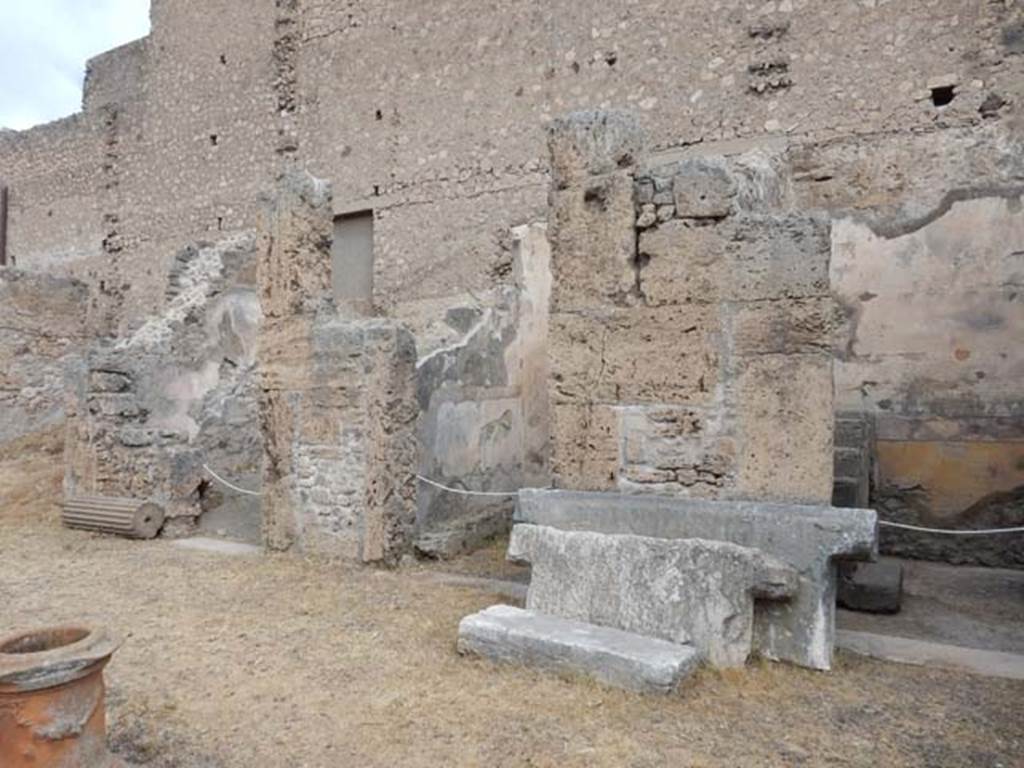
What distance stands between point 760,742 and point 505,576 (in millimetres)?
2786

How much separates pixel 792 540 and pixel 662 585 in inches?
25.8

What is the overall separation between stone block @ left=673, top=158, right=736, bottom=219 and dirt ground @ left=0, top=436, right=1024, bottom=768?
2304 mm

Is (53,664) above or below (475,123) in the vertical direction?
below

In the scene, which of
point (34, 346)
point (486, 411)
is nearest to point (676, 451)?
point (486, 411)

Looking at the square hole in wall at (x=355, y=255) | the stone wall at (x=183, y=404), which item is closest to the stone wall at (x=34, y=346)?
the stone wall at (x=183, y=404)

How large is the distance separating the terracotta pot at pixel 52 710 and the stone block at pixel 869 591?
13.1 feet

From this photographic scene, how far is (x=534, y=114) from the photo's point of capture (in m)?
10.2

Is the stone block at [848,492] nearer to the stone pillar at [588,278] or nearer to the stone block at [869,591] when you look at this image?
the stone block at [869,591]

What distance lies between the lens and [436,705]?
325 cm

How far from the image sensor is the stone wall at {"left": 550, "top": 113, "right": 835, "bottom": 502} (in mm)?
3850

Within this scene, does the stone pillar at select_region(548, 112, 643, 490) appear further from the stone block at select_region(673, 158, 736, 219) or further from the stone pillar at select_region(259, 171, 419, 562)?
the stone pillar at select_region(259, 171, 419, 562)

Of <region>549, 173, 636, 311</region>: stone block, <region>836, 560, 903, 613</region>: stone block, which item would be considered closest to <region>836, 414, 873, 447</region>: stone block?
<region>836, 560, 903, 613</region>: stone block

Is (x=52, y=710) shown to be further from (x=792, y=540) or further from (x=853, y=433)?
(x=853, y=433)

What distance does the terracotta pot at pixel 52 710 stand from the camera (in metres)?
2.62
